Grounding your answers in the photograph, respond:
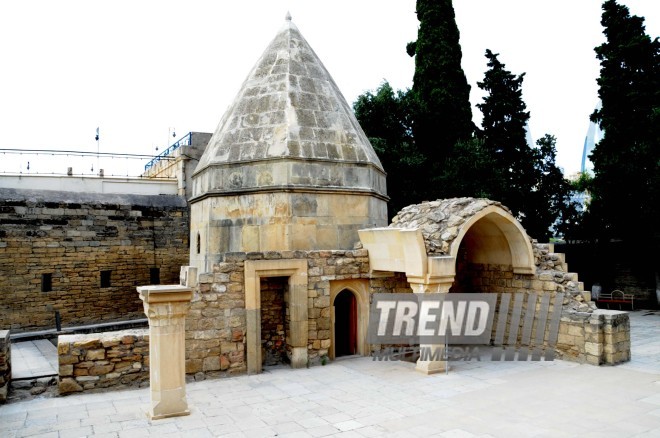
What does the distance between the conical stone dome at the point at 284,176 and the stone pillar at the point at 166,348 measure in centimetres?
422

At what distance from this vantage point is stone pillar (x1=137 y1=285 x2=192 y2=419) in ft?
Answer: 24.2

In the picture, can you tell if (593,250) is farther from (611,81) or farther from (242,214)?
(242,214)

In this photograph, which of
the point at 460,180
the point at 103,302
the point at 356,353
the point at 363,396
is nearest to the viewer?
the point at 363,396

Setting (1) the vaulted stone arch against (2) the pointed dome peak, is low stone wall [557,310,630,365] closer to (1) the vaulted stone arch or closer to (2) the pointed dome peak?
(1) the vaulted stone arch

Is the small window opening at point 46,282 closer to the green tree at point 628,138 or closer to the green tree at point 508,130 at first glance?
the green tree at point 508,130

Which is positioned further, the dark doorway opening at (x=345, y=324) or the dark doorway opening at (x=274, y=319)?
the dark doorway opening at (x=345, y=324)

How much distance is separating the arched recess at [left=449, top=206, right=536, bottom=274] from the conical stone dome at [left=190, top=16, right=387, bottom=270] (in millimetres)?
2727

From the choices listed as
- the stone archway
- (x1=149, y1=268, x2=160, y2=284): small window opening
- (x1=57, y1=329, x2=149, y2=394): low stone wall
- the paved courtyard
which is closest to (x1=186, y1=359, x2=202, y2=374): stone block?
the paved courtyard

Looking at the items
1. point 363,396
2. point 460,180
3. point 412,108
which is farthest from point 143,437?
point 412,108

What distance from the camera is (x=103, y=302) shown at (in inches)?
683

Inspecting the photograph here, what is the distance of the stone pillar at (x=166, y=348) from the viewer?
737 centimetres

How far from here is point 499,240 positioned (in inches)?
482

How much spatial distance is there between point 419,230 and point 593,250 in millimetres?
14621

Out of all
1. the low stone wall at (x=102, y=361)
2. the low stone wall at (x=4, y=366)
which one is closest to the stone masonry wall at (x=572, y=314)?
the low stone wall at (x=102, y=361)
